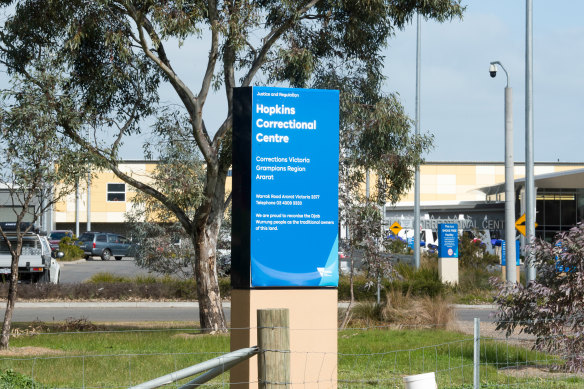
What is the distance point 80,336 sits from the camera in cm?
1535

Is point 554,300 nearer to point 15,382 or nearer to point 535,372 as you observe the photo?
point 535,372

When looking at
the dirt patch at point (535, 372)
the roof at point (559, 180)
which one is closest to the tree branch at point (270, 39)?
the dirt patch at point (535, 372)

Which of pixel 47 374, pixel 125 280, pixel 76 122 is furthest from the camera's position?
pixel 125 280

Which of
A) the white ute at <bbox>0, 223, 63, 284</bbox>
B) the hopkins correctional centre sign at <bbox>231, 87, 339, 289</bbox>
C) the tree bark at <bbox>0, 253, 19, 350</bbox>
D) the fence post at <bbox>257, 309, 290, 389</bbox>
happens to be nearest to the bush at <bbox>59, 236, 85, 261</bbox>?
the white ute at <bbox>0, 223, 63, 284</bbox>

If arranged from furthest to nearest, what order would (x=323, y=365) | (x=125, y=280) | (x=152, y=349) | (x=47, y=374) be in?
(x=125, y=280), (x=152, y=349), (x=47, y=374), (x=323, y=365)

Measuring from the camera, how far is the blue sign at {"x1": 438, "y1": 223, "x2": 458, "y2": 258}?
84.7 ft

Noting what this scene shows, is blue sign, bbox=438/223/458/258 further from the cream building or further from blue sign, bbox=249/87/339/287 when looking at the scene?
the cream building

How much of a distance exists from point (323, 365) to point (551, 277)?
436 centimetres

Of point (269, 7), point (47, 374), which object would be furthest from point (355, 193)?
point (47, 374)

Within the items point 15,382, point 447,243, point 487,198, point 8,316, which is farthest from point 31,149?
point 487,198

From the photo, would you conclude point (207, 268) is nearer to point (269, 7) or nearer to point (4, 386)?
point (269, 7)

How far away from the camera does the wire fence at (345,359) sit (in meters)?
9.41

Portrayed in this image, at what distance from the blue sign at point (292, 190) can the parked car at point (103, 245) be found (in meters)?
43.2

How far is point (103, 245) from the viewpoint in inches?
1989
